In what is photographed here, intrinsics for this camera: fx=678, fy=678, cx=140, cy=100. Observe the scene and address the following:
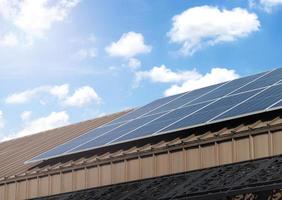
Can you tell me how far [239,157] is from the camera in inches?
1019

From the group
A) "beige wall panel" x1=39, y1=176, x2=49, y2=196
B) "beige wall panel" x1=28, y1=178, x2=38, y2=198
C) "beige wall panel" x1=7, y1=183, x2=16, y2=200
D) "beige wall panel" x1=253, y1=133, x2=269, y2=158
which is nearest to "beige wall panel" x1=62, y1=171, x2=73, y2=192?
"beige wall panel" x1=39, y1=176, x2=49, y2=196

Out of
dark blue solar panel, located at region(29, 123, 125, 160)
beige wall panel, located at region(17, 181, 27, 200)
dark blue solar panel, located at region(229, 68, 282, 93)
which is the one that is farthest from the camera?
dark blue solar panel, located at region(29, 123, 125, 160)

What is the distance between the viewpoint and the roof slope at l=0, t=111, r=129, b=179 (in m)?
40.7

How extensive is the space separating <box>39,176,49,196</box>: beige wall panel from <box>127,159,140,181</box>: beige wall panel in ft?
17.1

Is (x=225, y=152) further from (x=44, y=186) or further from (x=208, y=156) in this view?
(x=44, y=186)

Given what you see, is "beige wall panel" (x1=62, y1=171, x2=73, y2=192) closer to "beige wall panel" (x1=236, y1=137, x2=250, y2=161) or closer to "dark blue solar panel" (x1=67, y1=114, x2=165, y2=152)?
"dark blue solar panel" (x1=67, y1=114, x2=165, y2=152)

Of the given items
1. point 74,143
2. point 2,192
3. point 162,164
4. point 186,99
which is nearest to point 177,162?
point 162,164

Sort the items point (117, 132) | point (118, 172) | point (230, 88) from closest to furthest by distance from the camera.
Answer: point (118, 172) → point (117, 132) → point (230, 88)

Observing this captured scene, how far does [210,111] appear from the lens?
2962 centimetres

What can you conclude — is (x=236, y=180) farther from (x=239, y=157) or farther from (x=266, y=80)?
(x=266, y=80)

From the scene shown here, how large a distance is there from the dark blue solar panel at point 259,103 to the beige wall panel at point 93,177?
22.0ft

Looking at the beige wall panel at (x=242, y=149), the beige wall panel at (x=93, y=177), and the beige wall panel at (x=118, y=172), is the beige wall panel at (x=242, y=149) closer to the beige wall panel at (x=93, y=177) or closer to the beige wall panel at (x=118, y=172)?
the beige wall panel at (x=118, y=172)

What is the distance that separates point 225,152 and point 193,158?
161 cm

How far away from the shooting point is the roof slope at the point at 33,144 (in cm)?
4072
